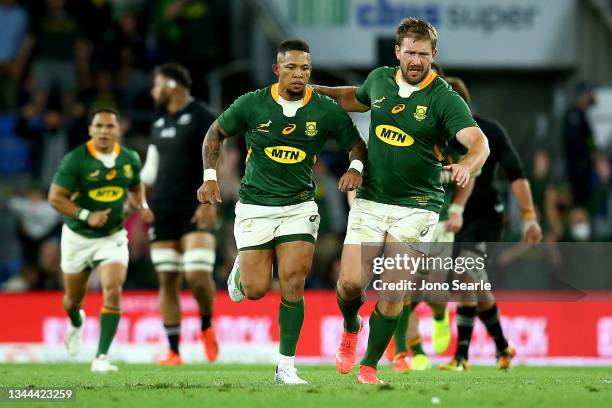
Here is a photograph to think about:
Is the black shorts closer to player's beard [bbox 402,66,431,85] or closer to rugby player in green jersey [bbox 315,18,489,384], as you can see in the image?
rugby player in green jersey [bbox 315,18,489,384]

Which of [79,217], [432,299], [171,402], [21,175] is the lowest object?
[171,402]

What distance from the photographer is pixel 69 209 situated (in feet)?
41.6

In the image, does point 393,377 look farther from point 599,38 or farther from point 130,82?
point 599,38

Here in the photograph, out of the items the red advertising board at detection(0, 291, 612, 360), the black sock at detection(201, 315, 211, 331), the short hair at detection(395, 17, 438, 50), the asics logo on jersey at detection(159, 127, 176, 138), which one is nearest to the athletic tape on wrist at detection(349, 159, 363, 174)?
the short hair at detection(395, 17, 438, 50)

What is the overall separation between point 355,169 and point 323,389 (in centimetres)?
165

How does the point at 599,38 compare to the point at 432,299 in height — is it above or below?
above

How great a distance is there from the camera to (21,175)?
19594 mm

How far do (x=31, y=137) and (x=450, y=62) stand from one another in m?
6.99

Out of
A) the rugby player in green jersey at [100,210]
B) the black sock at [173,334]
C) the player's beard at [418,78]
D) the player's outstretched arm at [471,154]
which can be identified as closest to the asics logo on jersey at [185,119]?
the rugby player in green jersey at [100,210]

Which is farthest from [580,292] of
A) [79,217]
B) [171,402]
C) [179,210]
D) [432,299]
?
[171,402]

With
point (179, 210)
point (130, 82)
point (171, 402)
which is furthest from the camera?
point (130, 82)

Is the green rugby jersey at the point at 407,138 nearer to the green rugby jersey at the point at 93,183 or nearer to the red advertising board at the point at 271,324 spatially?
the green rugby jersey at the point at 93,183

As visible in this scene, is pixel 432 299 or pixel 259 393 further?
pixel 432 299

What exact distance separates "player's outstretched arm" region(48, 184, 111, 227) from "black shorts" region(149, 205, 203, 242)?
111cm
